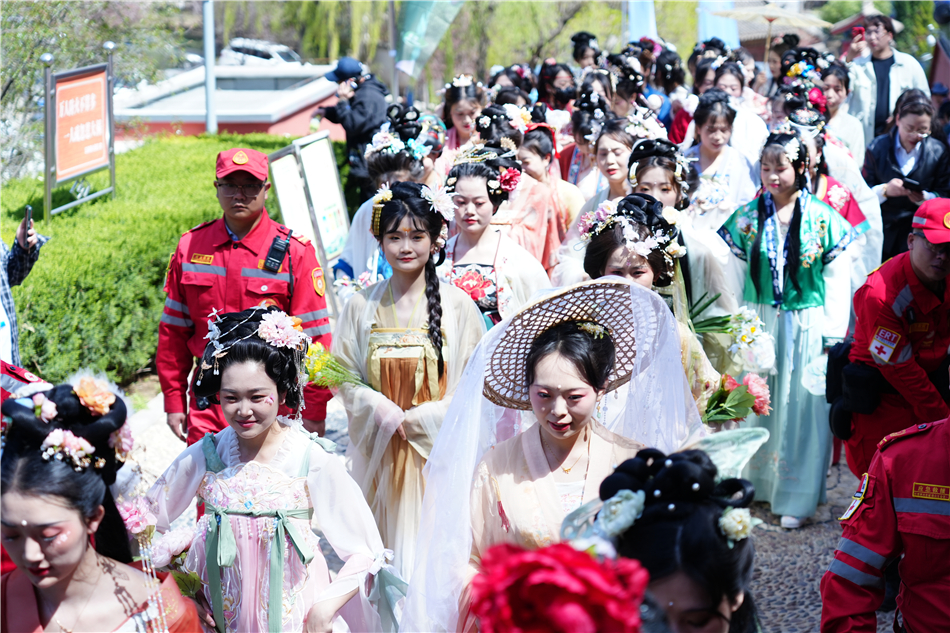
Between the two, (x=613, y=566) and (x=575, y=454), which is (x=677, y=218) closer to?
(x=575, y=454)

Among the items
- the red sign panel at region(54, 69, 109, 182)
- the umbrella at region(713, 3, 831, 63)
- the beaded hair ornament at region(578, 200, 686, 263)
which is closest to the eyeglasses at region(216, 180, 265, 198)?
the beaded hair ornament at region(578, 200, 686, 263)

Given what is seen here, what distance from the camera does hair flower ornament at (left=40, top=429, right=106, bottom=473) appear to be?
A: 216cm

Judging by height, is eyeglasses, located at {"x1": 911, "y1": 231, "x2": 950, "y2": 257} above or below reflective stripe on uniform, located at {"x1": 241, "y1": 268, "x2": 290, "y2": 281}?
above

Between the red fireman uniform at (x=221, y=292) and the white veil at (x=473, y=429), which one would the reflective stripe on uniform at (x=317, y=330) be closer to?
the red fireman uniform at (x=221, y=292)

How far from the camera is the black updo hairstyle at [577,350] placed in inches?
109

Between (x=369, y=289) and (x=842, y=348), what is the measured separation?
2326 mm

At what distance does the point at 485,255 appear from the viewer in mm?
5172

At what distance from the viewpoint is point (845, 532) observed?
277cm

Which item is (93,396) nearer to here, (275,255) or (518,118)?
(275,255)

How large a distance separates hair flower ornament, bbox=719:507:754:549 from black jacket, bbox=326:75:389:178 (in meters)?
8.71

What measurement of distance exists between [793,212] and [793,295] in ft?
1.52

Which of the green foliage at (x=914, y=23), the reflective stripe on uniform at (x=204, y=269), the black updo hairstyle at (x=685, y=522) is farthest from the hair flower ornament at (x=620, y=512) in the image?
the green foliage at (x=914, y=23)

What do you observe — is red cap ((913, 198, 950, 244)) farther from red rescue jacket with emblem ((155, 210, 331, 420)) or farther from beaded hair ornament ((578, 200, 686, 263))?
red rescue jacket with emblem ((155, 210, 331, 420))

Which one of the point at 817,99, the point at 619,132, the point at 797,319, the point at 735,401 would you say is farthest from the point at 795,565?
the point at 817,99
